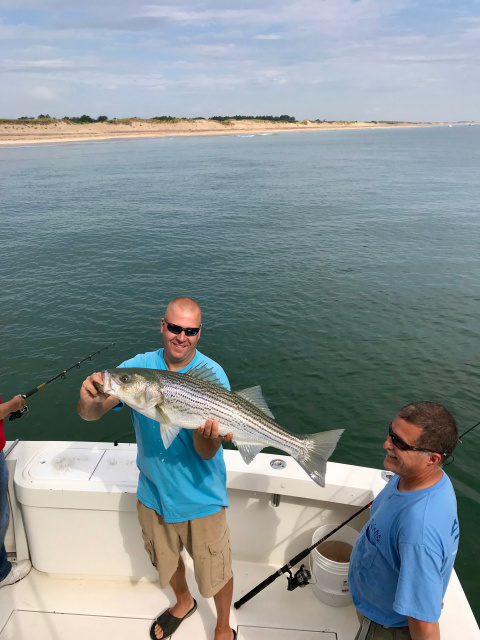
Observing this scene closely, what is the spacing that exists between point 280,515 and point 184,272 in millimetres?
14590

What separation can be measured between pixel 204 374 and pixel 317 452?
3.40 feet

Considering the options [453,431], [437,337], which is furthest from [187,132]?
[453,431]

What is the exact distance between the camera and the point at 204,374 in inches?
132

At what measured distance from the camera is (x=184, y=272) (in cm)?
1827

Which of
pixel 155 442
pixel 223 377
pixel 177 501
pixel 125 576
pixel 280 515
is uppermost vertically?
pixel 223 377

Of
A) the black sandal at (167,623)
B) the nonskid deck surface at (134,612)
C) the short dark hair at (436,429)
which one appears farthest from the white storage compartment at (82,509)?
the short dark hair at (436,429)

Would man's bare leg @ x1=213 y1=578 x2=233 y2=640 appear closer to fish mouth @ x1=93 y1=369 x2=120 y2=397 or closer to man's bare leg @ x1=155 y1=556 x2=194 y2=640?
man's bare leg @ x1=155 y1=556 x2=194 y2=640

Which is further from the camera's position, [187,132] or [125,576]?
[187,132]

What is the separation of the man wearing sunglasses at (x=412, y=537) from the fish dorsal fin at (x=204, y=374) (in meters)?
1.31

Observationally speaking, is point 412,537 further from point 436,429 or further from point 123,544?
point 123,544

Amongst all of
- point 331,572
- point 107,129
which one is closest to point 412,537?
point 331,572

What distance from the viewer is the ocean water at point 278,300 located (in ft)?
33.0

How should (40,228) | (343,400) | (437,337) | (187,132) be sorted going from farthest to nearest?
(187,132) → (40,228) → (437,337) → (343,400)

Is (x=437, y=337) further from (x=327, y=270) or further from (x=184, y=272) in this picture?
(x=184, y=272)
